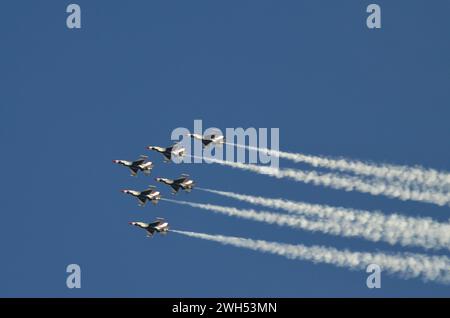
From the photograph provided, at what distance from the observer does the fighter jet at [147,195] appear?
13300 centimetres

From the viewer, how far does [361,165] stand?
120 meters

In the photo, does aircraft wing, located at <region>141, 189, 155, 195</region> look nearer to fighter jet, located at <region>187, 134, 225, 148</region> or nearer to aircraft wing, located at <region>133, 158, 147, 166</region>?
aircraft wing, located at <region>133, 158, 147, 166</region>

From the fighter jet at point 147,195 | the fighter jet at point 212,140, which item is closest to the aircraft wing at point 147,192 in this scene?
the fighter jet at point 147,195

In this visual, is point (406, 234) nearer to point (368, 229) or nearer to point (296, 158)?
point (368, 229)

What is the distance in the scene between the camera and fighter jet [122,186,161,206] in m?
133

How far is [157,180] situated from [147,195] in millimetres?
2134

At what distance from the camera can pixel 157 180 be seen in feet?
437

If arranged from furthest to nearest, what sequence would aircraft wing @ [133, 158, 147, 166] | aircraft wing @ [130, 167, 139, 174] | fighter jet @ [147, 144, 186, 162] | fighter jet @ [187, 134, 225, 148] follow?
fighter jet @ [147, 144, 186, 162]
aircraft wing @ [130, 167, 139, 174]
aircraft wing @ [133, 158, 147, 166]
fighter jet @ [187, 134, 225, 148]

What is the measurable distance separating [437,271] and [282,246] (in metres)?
19.5

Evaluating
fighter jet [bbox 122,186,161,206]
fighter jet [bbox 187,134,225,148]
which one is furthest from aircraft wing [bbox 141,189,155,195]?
fighter jet [bbox 187,134,225,148]

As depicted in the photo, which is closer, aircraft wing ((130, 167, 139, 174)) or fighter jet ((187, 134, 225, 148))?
fighter jet ((187, 134, 225, 148))

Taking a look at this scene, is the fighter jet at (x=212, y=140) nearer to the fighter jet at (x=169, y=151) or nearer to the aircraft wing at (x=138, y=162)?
the fighter jet at (x=169, y=151)

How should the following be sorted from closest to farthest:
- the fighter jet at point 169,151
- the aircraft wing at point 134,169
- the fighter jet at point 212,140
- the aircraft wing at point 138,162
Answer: the fighter jet at point 212,140, the aircraft wing at point 138,162, the aircraft wing at point 134,169, the fighter jet at point 169,151

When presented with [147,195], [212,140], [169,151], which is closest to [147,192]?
[147,195]
